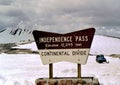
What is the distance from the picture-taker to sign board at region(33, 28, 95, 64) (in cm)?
1060

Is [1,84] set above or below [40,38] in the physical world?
below

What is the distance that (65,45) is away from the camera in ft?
35.1

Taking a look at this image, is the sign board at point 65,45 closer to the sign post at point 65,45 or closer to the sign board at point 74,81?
the sign post at point 65,45

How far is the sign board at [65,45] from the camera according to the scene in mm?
10602

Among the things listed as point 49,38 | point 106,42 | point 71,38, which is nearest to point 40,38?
point 49,38

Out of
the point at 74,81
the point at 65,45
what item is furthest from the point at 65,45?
the point at 74,81

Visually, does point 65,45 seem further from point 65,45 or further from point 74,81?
point 74,81

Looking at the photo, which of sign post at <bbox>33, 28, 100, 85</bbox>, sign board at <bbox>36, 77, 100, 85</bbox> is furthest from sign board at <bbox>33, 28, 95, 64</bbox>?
sign board at <bbox>36, 77, 100, 85</bbox>

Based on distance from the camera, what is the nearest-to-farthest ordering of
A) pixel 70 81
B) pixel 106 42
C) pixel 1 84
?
pixel 70 81 → pixel 1 84 → pixel 106 42

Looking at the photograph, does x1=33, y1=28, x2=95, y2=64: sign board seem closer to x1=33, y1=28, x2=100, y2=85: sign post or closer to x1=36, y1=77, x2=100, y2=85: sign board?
x1=33, y1=28, x2=100, y2=85: sign post

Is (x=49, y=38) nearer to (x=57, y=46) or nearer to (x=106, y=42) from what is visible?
(x=57, y=46)

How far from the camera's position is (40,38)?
1073 cm

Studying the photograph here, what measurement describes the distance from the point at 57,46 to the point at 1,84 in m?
8.78

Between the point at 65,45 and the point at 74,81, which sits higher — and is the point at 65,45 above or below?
above
